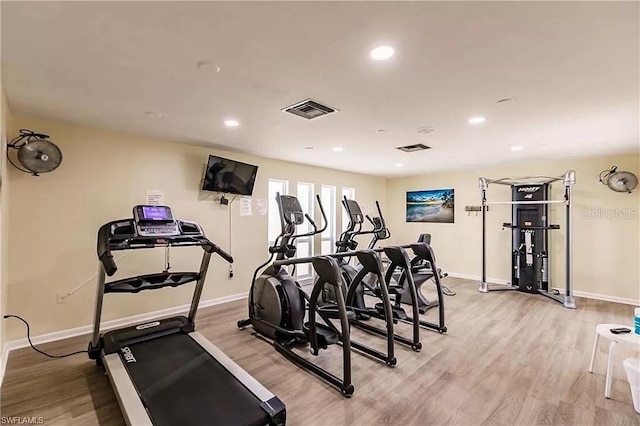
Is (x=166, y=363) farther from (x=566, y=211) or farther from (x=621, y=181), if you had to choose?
(x=621, y=181)

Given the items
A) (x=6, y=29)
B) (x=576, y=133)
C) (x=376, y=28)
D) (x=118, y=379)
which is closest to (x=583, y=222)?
(x=576, y=133)

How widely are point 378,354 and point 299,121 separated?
2428mm

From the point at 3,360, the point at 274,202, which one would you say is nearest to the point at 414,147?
the point at 274,202

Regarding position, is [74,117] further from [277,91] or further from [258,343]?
[258,343]

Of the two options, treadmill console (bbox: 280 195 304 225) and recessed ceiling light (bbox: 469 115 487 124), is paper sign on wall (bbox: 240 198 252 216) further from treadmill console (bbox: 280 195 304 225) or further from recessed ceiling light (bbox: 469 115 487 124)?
recessed ceiling light (bbox: 469 115 487 124)

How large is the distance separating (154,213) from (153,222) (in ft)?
0.29

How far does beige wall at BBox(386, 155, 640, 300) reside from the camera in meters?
4.76

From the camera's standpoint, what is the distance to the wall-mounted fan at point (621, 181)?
455 centimetres

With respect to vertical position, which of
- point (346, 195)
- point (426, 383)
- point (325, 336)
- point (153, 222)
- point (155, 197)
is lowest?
point (426, 383)

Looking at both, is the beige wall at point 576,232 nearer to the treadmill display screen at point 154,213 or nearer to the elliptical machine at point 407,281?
the elliptical machine at point 407,281

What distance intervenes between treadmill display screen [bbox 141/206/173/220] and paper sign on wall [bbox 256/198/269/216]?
229 centimetres

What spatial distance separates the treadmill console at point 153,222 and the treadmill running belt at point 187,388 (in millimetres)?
1019

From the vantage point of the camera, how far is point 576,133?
3570 mm

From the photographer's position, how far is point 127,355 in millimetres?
2521
